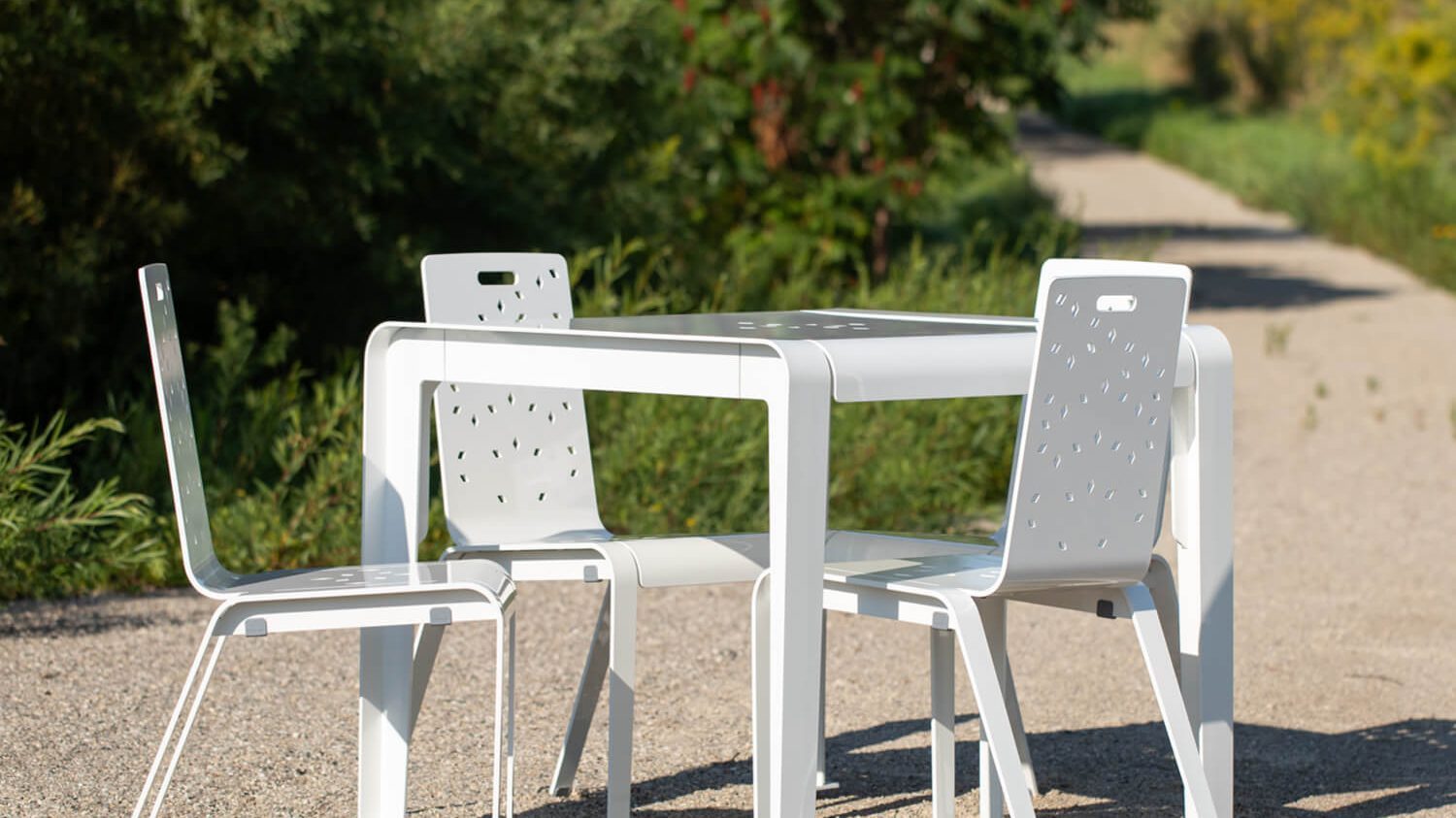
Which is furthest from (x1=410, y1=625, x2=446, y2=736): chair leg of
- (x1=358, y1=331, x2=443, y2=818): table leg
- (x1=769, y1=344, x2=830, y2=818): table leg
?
(x1=769, y1=344, x2=830, y2=818): table leg

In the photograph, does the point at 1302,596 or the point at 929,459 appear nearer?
the point at 1302,596

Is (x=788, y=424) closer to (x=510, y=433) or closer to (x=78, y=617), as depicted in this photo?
(x=510, y=433)

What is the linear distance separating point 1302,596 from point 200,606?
3442mm

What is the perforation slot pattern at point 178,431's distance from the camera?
3.26m

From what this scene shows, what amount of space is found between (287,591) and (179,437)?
1.38ft

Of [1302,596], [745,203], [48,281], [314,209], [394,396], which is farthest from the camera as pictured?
[745,203]

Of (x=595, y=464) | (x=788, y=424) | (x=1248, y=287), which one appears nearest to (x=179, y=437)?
(x=788, y=424)

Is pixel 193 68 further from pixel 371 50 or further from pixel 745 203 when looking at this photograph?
pixel 745 203

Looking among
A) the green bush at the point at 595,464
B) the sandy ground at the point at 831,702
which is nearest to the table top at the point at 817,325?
the sandy ground at the point at 831,702

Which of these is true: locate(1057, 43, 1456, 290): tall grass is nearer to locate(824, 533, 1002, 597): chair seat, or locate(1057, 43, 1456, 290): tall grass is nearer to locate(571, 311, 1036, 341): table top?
locate(571, 311, 1036, 341): table top

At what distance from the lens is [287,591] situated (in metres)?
3.12

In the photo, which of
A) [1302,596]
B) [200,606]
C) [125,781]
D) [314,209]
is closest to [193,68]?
[314,209]

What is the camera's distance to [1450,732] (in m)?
4.54

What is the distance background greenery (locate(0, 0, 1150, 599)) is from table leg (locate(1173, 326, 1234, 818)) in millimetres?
3100
